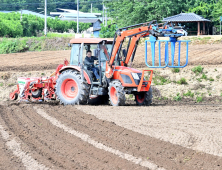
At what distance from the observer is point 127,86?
40.4ft

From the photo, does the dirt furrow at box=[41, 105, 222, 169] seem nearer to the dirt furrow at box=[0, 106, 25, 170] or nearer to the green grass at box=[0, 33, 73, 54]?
the dirt furrow at box=[0, 106, 25, 170]

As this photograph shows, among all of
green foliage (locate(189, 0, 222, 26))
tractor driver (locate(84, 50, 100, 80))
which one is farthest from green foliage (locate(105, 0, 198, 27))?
tractor driver (locate(84, 50, 100, 80))

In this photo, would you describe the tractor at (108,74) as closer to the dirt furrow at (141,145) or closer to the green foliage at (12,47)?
the dirt furrow at (141,145)

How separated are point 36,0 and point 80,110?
88585mm

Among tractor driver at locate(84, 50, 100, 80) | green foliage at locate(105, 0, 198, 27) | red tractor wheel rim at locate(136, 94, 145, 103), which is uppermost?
green foliage at locate(105, 0, 198, 27)

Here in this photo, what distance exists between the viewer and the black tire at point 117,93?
39.7 feet

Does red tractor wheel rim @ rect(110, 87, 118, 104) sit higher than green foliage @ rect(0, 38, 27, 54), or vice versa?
green foliage @ rect(0, 38, 27, 54)

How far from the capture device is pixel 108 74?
12.5 m

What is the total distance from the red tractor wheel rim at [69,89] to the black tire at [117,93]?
155 centimetres

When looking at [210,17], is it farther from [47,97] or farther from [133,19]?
[47,97]

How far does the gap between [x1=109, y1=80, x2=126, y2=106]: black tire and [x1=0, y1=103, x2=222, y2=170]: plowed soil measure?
169 cm

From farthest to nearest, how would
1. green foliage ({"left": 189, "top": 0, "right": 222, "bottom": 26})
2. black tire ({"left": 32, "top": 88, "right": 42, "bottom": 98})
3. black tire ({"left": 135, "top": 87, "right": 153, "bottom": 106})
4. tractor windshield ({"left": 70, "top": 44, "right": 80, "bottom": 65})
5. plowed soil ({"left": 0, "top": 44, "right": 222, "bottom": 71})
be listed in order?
green foliage ({"left": 189, "top": 0, "right": 222, "bottom": 26}), plowed soil ({"left": 0, "top": 44, "right": 222, "bottom": 71}), black tire ({"left": 32, "top": 88, "right": 42, "bottom": 98}), tractor windshield ({"left": 70, "top": 44, "right": 80, "bottom": 65}), black tire ({"left": 135, "top": 87, "right": 153, "bottom": 106})

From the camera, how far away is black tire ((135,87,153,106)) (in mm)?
12801

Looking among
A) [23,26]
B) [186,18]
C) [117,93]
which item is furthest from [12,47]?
[23,26]
